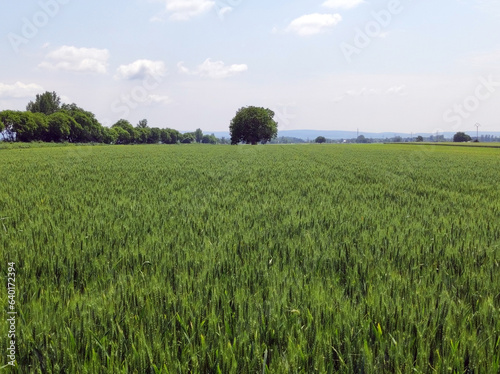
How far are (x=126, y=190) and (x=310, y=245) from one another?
7.09 metres

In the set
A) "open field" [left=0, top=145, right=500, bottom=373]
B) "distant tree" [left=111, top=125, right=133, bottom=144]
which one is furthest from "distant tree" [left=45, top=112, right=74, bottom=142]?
"open field" [left=0, top=145, right=500, bottom=373]

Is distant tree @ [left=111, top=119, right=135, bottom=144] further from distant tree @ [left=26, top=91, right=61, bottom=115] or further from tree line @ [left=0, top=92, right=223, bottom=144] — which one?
distant tree @ [left=26, top=91, right=61, bottom=115]

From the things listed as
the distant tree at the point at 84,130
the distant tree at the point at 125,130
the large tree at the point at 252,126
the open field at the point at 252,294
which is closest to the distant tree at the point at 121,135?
the distant tree at the point at 125,130

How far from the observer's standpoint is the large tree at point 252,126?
400ft

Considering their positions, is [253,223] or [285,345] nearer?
[285,345]

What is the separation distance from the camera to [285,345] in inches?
91.3

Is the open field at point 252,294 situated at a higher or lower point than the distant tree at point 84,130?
lower

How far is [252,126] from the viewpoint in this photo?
400ft

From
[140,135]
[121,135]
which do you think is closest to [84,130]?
[121,135]

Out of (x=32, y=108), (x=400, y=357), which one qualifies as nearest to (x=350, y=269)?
(x=400, y=357)

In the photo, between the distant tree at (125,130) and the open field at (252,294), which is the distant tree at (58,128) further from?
the open field at (252,294)

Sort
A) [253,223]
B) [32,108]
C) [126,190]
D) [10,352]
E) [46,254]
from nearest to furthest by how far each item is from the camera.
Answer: [10,352] < [46,254] < [253,223] < [126,190] < [32,108]

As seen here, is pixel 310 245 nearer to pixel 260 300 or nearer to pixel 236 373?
pixel 260 300

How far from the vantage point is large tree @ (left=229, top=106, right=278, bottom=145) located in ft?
400
